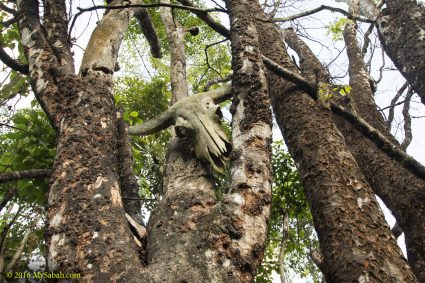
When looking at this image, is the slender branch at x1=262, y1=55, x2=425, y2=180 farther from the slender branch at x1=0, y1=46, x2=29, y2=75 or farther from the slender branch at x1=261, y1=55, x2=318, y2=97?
the slender branch at x1=0, y1=46, x2=29, y2=75

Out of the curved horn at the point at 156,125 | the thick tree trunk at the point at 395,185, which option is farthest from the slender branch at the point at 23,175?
the thick tree trunk at the point at 395,185

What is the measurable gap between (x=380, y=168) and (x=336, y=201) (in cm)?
153

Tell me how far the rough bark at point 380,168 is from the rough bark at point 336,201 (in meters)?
0.38

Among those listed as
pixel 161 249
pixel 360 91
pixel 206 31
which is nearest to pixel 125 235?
pixel 161 249

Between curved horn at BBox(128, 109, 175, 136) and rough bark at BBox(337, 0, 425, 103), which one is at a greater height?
rough bark at BBox(337, 0, 425, 103)

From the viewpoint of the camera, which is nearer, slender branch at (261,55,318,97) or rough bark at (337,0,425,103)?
slender branch at (261,55,318,97)

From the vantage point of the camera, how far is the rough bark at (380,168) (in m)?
3.11

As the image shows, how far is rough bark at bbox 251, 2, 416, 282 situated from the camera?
6.86 feet

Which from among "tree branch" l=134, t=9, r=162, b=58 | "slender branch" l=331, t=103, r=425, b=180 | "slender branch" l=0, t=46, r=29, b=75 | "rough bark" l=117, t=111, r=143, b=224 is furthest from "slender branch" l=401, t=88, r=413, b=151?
"slender branch" l=0, t=46, r=29, b=75

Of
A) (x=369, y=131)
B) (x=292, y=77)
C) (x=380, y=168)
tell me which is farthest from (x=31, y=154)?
(x=380, y=168)

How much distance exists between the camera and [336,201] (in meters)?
2.42

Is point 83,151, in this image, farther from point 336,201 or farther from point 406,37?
point 406,37

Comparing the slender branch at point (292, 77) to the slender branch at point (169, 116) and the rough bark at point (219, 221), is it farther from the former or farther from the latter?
the rough bark at point (219, 221)

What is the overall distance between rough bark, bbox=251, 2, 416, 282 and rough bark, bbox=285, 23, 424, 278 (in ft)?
1.26
